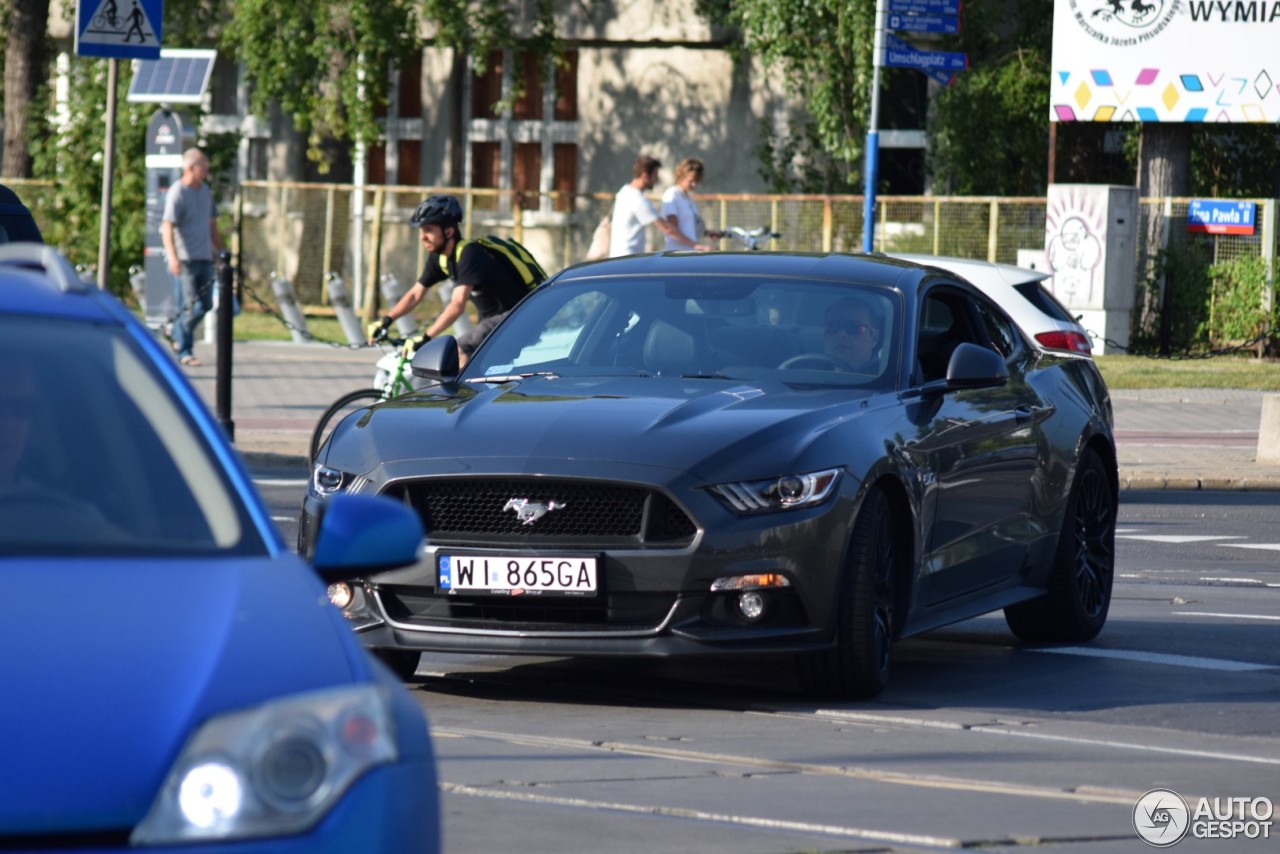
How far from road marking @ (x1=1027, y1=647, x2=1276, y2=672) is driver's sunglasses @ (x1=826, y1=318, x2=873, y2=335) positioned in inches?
62.1

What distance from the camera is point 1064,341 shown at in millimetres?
15500

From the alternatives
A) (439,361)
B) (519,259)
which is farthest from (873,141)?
(439,361)

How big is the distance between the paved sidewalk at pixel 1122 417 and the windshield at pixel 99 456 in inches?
487

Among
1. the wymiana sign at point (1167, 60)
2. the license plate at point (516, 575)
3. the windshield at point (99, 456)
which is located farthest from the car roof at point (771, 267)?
the wymiana sign at point (1167, 60)

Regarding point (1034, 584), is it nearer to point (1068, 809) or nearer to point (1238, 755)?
point (1238, 755)

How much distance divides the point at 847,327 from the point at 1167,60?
22.6m

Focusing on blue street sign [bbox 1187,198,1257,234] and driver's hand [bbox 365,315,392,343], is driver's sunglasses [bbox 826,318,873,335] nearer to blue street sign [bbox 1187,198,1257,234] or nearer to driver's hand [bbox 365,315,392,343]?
driver's hand [bbox 365,315,392,343]

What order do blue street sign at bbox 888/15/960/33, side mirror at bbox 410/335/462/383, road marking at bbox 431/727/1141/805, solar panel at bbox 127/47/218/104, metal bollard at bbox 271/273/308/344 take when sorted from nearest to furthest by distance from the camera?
road marking at bbox 431/727/1141/805 → side mirror at bbox 410/335/462/383 → blue street sign at bbox 888/15/960/33 → solar panel at bbox 127/47/218/104 → metal bollard at bbox 271/273/308/344

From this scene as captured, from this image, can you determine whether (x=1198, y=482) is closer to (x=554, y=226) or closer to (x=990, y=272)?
(x=990, y=272)

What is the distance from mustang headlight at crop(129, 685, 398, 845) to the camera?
129 inches

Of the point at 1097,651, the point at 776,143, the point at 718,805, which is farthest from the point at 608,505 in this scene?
Result: the point at 776,143

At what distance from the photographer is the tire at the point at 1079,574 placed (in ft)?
31.0

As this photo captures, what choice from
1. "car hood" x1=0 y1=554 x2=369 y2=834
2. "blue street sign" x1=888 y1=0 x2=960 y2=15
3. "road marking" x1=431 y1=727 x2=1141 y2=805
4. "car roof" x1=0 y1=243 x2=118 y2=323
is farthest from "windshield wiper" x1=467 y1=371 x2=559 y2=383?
"blue street sign" x1=888 y1=0 x2=960 y2=15

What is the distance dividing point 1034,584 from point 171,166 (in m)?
17.7
